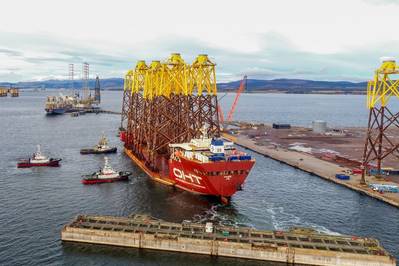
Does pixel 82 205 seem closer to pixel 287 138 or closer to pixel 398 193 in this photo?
pixel 398 193

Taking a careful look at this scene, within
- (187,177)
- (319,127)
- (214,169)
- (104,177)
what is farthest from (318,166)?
(319,127)

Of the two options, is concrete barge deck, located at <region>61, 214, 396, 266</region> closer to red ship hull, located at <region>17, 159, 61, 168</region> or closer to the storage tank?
red ship hull, located at <region>17, 159, 61, 168</region>

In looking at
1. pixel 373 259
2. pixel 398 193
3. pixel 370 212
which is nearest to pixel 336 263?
pixel 373 259

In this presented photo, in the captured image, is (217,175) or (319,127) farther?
(319,127)

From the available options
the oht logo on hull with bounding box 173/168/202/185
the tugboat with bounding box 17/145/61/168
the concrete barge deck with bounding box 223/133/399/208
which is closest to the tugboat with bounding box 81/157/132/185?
the oht logo on hull with bounding box 173/168/202/185

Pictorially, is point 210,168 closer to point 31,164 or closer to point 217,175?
point 217,175

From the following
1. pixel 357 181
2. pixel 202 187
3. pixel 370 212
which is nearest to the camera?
pixel 370 212

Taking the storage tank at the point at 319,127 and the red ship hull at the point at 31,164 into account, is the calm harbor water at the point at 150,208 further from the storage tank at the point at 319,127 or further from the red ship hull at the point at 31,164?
the storage tank at the point at 319,127
